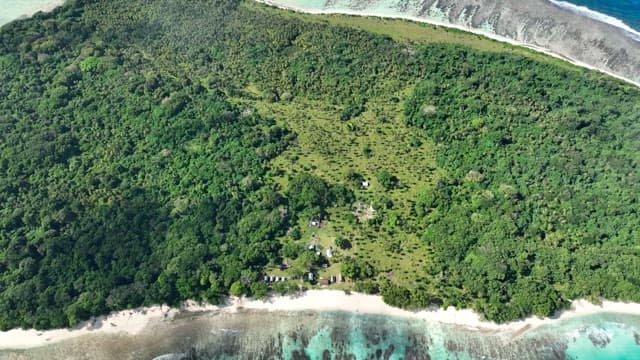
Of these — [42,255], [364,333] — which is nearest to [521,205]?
[364,333]

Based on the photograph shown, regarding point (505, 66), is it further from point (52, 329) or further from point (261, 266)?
point (52, 329)

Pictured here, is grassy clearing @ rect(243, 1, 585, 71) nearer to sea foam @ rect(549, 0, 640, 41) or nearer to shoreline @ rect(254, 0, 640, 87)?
shoreline @ rect(254, 0, 640, 87)

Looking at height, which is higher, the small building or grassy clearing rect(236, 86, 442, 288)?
grassy clearing rect(236, 86, 442, 288)

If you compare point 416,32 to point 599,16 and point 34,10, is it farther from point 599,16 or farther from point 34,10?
point 34,10

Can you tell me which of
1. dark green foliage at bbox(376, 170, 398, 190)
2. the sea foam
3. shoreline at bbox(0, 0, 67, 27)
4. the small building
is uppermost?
the sea foam

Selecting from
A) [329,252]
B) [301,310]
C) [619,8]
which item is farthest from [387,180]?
[619,8]

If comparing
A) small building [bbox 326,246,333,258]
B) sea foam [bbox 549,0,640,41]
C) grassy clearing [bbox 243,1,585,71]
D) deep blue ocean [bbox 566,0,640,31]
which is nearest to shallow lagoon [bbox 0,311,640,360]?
small building [bbox 326,246,333,258]

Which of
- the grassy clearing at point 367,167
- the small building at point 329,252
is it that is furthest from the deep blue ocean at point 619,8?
the small building at point 329,252
